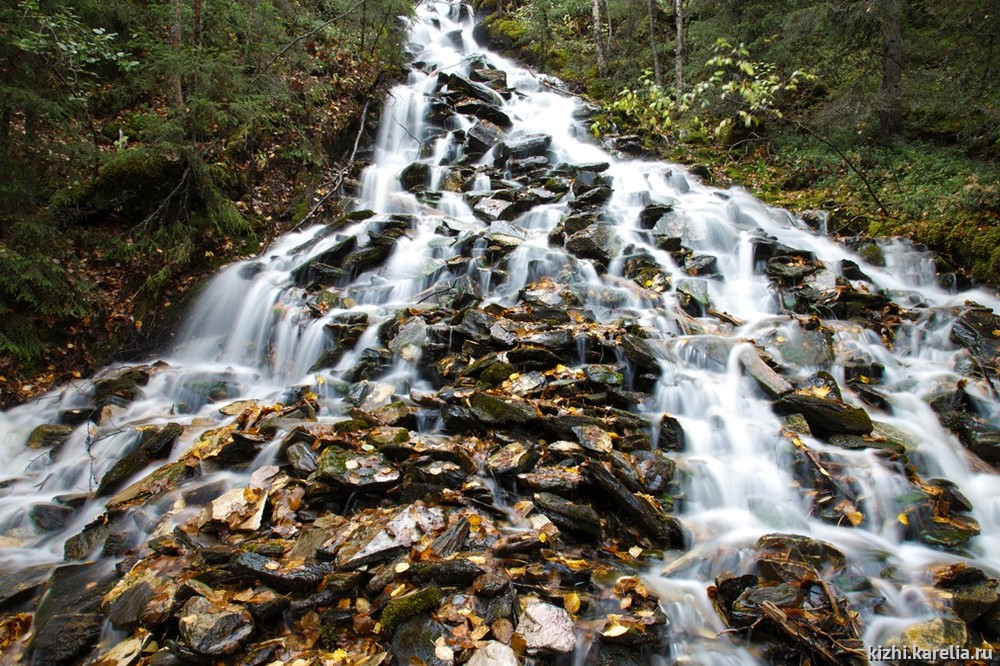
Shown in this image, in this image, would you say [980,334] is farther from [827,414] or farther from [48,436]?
[48,436]

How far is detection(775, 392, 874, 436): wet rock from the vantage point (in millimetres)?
5125

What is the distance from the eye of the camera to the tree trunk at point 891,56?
9969mm

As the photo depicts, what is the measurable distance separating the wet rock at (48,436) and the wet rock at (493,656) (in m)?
5.68

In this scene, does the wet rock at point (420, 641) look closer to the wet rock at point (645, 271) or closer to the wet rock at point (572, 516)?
the wet rock at point (572, 516)

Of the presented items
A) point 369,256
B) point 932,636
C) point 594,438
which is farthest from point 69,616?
point 369,256

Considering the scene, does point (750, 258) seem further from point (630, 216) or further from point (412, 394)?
point (412, 394)

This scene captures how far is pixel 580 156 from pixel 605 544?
39.4 feet

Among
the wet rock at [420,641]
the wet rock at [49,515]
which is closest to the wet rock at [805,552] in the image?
the wet rock at [420,641]

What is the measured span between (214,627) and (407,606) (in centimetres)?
107

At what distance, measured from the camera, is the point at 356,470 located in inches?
164

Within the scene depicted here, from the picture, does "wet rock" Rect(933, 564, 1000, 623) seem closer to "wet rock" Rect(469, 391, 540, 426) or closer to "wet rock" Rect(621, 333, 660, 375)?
"wet rock" Rect(621, 333, 660, 375)

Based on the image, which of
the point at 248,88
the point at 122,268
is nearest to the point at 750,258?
the point at 248,88

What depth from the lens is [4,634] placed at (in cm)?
331

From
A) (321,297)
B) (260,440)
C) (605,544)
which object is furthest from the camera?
(321,297)
